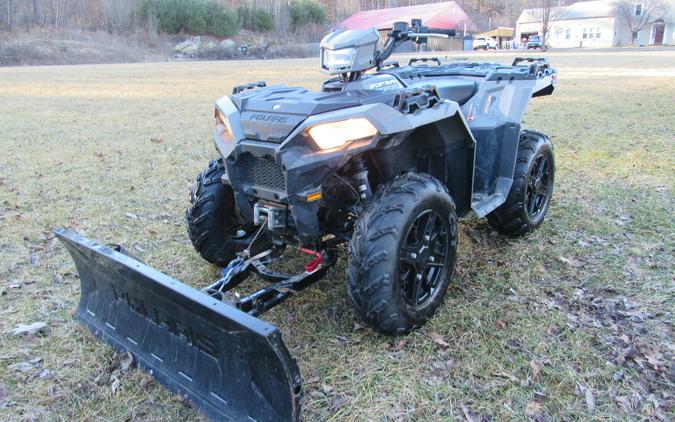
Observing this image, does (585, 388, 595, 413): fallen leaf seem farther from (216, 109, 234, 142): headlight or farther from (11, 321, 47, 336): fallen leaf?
(11, 321, 47, 336): fallen leaf

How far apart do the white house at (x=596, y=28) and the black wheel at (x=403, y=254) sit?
7532 centimetres

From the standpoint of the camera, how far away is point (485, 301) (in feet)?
11.5

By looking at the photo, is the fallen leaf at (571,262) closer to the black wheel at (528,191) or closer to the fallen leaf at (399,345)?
the black wheel at (528,191)

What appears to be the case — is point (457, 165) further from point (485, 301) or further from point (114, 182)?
point (114, 182)

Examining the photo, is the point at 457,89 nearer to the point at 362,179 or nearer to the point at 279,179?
the point at 362,179

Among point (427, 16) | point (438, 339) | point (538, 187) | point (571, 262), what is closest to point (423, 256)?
point (438, 339)

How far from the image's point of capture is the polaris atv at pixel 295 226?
242 cm

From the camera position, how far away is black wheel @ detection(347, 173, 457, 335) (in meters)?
2.76

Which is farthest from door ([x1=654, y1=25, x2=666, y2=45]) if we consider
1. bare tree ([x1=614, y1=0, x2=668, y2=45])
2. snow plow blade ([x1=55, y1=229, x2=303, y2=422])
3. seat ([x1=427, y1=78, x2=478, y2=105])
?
snow plow blade ([x1=55, y1=229, x2=303, y2=422])

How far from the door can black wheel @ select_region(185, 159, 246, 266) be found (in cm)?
8541

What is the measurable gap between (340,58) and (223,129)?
817mm

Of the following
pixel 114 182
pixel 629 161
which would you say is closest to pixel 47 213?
pixel 114 182

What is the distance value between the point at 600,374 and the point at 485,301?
→ 0.86m

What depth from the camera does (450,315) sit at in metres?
3.33
